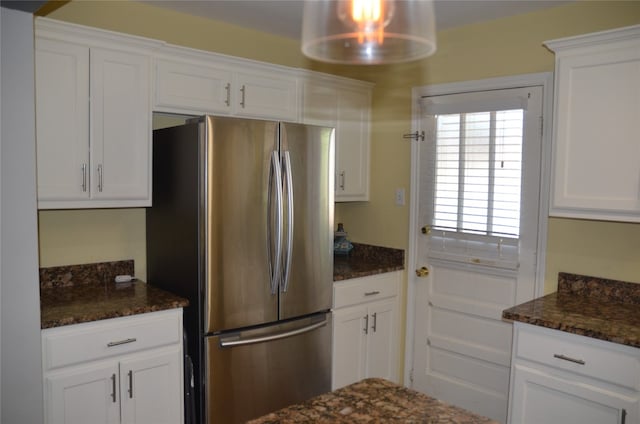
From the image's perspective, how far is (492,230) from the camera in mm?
3057

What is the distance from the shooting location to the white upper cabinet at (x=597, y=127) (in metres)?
2.24

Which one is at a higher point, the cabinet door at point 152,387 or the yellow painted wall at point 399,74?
the yellow painted wall at point 399,74

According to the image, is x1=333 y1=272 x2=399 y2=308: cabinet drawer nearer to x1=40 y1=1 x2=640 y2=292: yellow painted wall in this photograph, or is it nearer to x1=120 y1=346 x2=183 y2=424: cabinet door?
x1=40 y1=1 x2=640 y2=292: yellow painted wall

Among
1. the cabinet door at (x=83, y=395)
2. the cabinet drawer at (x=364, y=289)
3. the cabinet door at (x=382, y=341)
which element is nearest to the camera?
the cabinet door at (x=83, y=395)

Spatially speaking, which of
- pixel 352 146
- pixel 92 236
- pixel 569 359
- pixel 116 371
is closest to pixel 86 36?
pixel 92 236

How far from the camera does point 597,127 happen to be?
7.66 feet

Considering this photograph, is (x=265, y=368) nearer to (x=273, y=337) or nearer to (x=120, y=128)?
(x=273, y=337)

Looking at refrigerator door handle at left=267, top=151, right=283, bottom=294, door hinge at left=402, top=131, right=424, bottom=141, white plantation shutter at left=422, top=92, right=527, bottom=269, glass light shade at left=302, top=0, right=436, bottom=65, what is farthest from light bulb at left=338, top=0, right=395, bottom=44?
door hinge at left=402, top=131, right=424, bottom=141

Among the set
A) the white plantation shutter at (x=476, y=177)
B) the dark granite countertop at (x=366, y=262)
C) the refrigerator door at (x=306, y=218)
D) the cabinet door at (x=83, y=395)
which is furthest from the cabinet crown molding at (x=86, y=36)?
the white plantation shutter at (x=476, y=177)

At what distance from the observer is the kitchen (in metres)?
2.63

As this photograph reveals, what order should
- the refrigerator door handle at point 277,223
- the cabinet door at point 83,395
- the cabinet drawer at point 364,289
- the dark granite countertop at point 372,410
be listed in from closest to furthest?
the dark granite countertop at point 372,410 → the cabinet door at point 83,395 → the refrigerator door handle at point 277,223 → the cabinet drawer at point 364,289

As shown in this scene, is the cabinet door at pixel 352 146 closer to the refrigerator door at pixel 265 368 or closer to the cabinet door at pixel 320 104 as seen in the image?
the cabinet door at pixel 320 104

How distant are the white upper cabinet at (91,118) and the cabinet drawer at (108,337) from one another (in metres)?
0.58

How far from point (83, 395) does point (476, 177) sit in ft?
7.72
